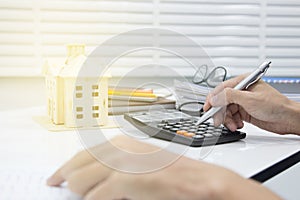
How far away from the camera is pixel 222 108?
3.34 feet

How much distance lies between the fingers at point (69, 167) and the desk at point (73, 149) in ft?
0.29

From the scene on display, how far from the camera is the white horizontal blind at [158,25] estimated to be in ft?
5.18

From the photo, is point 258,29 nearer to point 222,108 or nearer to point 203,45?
point 203,45

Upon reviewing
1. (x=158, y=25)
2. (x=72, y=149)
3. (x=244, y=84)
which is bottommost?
(x=72, y=149)

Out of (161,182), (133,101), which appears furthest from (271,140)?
(161,182)

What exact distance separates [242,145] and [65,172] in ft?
1.34

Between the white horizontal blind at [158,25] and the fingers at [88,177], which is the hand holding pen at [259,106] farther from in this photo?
the white horizontal blind at [158,25]

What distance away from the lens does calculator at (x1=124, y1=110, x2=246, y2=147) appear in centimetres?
89

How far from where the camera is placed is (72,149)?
87 cm

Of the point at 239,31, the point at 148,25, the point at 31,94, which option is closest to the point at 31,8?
the point at 31,94

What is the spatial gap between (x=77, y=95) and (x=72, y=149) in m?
0.17

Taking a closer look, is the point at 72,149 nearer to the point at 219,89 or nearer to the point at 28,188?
the point at 28,188

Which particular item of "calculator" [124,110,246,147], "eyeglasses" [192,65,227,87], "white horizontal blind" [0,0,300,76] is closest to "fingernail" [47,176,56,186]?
"calculator" [124,110,246,147]

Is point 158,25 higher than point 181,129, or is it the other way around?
point 158,25
